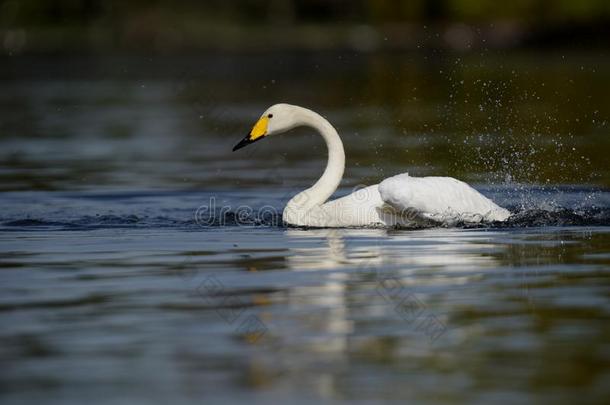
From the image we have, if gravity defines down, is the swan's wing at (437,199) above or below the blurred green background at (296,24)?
below

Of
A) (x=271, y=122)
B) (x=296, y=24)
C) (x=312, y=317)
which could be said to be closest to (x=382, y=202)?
(x=271, y=122)

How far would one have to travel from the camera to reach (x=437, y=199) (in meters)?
13.7

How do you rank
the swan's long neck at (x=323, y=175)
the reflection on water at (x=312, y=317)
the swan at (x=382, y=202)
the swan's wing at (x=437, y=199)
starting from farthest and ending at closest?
1. the swan's long neck at (x=323, y=175)
2. the swan at (x=382, y=202)
3. the swan's wing at (x=437, y=199)
4. the reflection on water at (x=312, y=317)

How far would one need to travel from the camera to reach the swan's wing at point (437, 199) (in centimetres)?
1339

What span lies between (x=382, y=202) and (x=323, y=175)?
0.90 meters

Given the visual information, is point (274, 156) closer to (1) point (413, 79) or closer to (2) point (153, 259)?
(2) point (153, 259)

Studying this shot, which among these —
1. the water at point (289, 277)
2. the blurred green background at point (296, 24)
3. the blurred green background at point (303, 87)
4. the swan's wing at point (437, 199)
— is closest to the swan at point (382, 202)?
the swan's wing at point (437, 199)

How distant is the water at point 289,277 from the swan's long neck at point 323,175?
322 millimetres

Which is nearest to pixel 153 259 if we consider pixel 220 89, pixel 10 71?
pixel 220 89

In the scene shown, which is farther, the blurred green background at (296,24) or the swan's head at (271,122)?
the blurred green background at (296,24)

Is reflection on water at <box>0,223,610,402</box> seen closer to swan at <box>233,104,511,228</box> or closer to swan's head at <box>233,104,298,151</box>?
swan at <box>233,104,511,228</box>

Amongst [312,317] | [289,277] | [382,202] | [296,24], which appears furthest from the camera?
[296,24]

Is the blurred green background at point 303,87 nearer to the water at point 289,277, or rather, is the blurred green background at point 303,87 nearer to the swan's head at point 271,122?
the water at point 289,277

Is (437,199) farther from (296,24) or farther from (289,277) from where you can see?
(296,24)
